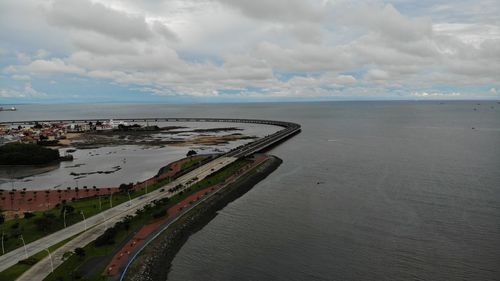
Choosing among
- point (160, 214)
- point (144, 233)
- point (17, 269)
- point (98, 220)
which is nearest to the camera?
point (17, 269)

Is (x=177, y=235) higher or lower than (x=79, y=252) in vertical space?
lower

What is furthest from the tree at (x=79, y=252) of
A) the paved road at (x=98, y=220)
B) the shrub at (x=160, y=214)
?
the shrub at (x=160, y=214)

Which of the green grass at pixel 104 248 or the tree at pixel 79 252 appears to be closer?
the green grass at pixel 104 248

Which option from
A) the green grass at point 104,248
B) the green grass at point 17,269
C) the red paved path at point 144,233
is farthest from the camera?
the red paved path at point 144,233

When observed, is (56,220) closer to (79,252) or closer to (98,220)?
(98,220)

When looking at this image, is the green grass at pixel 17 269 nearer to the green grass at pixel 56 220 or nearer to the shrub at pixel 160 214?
the green grass at pixel 56 220

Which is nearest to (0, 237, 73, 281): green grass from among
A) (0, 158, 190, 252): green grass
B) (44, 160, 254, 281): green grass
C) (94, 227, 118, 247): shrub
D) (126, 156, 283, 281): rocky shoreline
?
(44, 160, 254, 281): green grass

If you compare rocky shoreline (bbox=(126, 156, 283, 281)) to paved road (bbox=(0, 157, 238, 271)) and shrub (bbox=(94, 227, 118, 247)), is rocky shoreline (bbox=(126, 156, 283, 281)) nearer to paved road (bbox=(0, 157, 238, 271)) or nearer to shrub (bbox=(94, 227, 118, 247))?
shrub (bbox=(94, 227, 118, 247))

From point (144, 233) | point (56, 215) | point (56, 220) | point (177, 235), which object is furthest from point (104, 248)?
point (56, 215)
